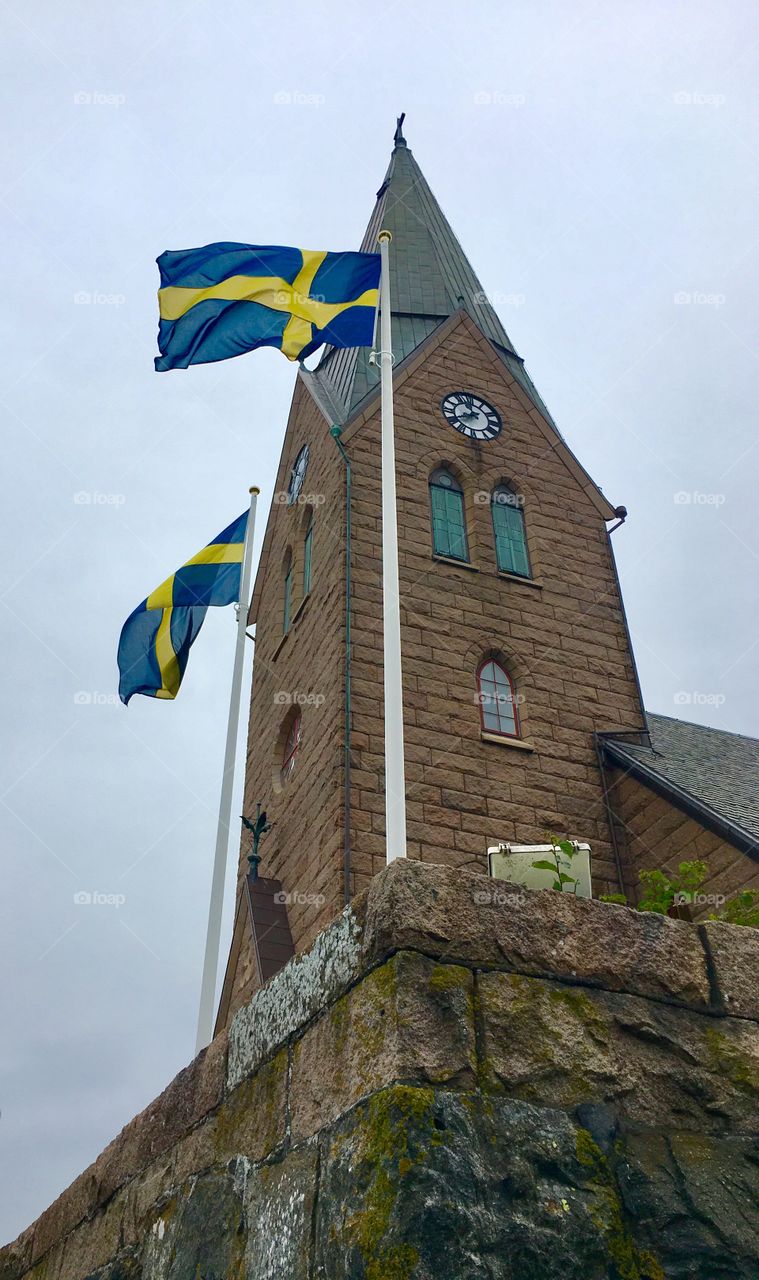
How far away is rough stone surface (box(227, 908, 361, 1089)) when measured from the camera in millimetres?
3633

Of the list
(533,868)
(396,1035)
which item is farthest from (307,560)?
(396,1035)

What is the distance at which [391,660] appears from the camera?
6129mm

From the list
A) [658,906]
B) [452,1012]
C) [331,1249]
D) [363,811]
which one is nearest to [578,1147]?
[452,1012]

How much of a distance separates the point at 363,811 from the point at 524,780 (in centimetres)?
224

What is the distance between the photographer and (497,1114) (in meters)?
3.12

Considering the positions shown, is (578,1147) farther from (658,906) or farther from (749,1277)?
(658,906)

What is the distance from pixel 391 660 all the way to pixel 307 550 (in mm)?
10774

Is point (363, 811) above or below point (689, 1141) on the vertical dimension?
above

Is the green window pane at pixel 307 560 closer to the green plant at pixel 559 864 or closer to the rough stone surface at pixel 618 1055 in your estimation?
the green plant at pixel 559 864

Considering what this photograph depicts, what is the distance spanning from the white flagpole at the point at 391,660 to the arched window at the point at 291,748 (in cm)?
723

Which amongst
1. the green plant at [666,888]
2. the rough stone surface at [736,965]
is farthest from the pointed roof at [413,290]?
the rough stone surface at [736,965]

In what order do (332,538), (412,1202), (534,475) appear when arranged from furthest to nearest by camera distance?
(534,475), (332,538), (412,1202)

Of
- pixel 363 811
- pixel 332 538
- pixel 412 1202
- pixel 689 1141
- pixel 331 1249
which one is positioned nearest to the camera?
pixel 412 1202

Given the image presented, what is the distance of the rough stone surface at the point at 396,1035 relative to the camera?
3154mm
